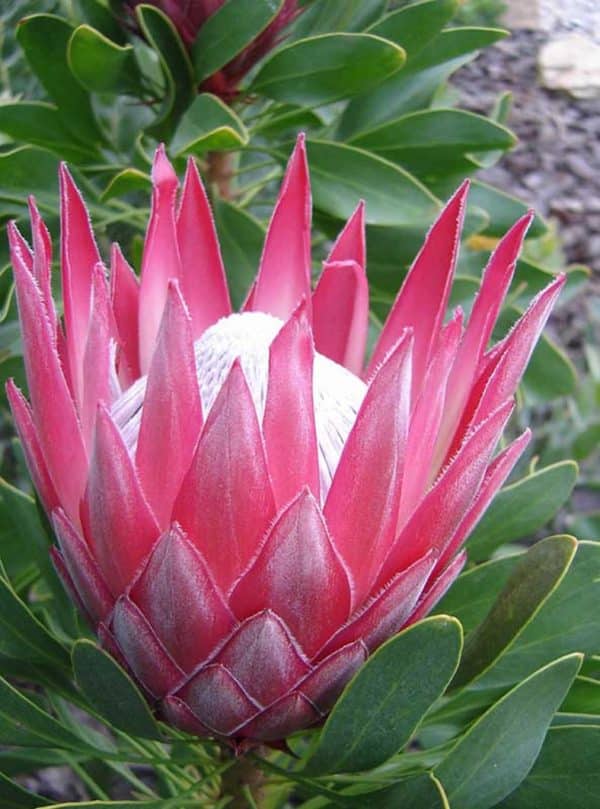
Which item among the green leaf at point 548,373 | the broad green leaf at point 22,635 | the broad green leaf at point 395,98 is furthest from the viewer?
the green leaf at point 548,373

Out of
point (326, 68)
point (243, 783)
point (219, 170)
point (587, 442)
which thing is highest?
point (326, 68)

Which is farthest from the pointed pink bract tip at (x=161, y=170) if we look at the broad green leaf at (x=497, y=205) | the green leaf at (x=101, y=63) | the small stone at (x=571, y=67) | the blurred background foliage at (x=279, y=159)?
the small stone at (x=571, y=67)

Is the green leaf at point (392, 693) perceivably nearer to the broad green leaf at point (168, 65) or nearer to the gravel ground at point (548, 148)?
the broad green leaf at point (168, 65)

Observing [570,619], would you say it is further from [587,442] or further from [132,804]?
[587,442]

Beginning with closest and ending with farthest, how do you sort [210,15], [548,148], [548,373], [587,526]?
1. [210,15]
2. [548,373]
3. [587,526]
4. [548,148]

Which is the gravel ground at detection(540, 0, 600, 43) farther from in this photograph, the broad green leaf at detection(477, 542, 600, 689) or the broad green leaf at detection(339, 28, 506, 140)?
the broad green leaf at detection(477, 542, 600, 689)

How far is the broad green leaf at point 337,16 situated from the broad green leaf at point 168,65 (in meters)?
0.26

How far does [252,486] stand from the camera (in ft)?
2.41

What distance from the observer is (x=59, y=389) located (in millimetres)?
802

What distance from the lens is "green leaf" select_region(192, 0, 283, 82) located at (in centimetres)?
130

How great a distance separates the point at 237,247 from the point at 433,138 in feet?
1.11

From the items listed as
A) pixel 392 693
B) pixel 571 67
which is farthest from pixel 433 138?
pixel 571 67

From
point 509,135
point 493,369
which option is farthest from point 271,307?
point 509,135

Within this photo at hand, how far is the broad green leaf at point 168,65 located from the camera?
4.34ft
